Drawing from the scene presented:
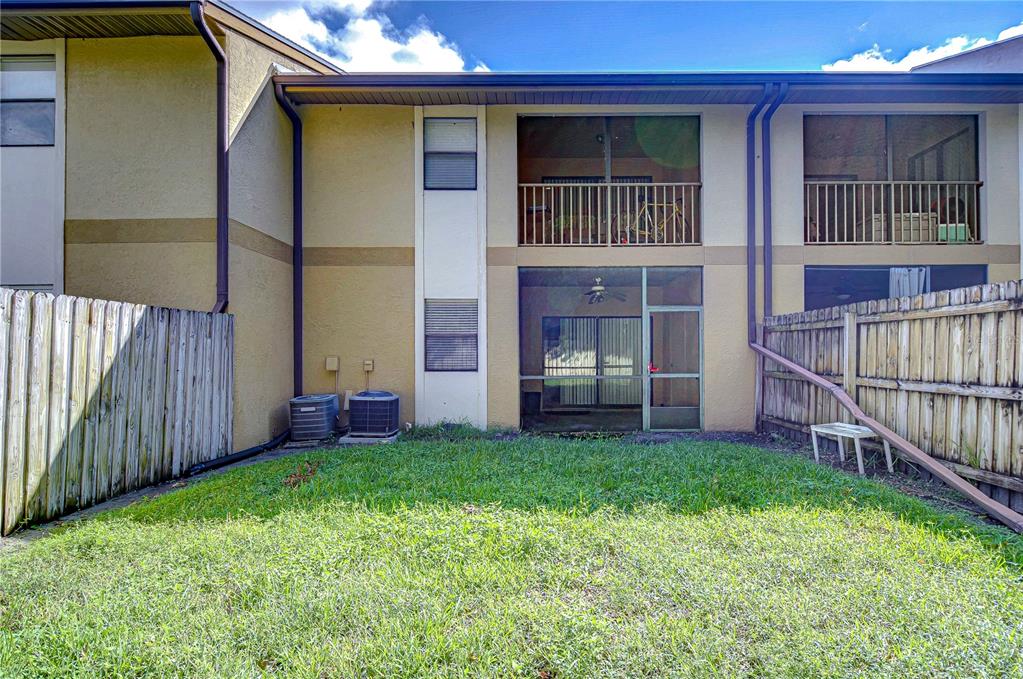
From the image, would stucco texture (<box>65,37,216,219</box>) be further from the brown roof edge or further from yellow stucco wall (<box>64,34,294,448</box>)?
the brown roof edge

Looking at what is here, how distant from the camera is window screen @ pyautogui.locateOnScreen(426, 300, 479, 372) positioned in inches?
319

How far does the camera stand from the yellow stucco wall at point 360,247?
8.05 metres

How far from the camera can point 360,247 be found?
806 centimetres

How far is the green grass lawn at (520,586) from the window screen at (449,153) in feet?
18.2

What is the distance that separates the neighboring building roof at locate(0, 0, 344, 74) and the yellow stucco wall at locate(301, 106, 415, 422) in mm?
1932

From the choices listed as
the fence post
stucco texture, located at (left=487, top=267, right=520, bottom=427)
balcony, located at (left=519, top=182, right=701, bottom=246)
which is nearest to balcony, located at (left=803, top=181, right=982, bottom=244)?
balcony, located at (left=519, top=182, right=701, bottom=246)

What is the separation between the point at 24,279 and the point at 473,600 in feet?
25.5

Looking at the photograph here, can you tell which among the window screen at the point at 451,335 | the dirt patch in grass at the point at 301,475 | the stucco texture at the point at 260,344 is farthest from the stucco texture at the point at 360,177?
the dirt patch in grass at the point at 301,475

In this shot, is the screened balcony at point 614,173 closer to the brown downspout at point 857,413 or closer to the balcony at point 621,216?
the balcony at point 621,216

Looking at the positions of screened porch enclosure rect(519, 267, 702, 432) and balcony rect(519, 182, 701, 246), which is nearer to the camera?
balcony rect(519, 182, 701, 246)

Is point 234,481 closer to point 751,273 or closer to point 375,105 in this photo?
point 375,105

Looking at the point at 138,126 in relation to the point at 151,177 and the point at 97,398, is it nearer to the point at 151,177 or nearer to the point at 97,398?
the point at 151,177

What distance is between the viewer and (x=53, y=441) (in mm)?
4035

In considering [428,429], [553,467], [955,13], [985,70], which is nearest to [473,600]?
[553,467]
